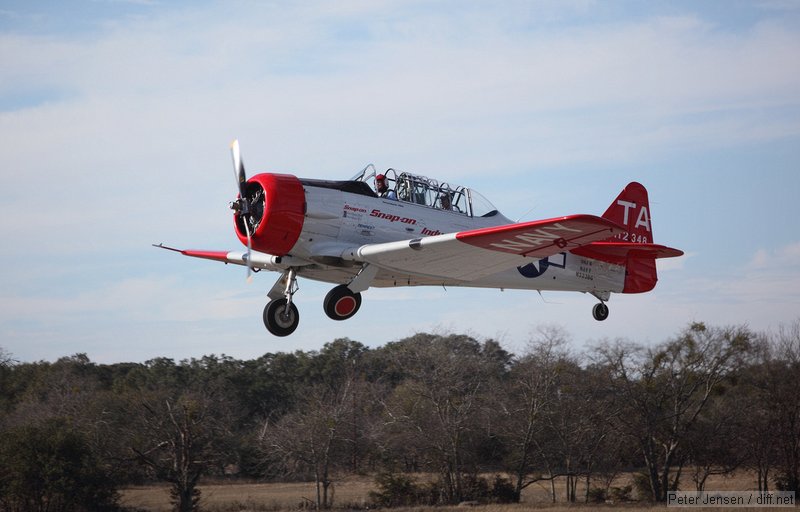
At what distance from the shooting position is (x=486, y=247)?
13898 mm

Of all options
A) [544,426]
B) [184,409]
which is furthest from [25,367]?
[544,426]

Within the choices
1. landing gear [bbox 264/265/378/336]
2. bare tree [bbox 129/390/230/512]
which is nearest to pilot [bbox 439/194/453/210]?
landing gear [bbox 264/265/378/336]

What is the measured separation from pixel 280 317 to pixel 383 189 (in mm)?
2756

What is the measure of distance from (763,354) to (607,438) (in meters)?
8.59

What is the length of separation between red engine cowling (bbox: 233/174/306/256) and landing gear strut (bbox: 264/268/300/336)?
2.85 feet

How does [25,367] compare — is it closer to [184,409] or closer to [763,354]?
[184,409]

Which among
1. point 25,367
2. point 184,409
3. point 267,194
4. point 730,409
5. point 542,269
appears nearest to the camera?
point 267,194

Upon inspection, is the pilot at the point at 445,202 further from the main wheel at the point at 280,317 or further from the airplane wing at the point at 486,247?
the main wheel at the point at 280,317

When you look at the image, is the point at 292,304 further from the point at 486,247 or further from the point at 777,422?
the point at 777,422

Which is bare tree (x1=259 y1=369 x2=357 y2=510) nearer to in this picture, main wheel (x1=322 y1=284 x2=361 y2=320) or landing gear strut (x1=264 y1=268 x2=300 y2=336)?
landing gear strut (x1=264 y1=268 x2=300 y2=336)

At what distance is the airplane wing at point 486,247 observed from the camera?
1279cm

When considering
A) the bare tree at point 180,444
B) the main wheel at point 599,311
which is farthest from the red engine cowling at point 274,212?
the bare tree at point 180,444

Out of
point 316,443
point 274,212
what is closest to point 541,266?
point 274,212

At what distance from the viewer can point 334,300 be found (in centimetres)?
1424
